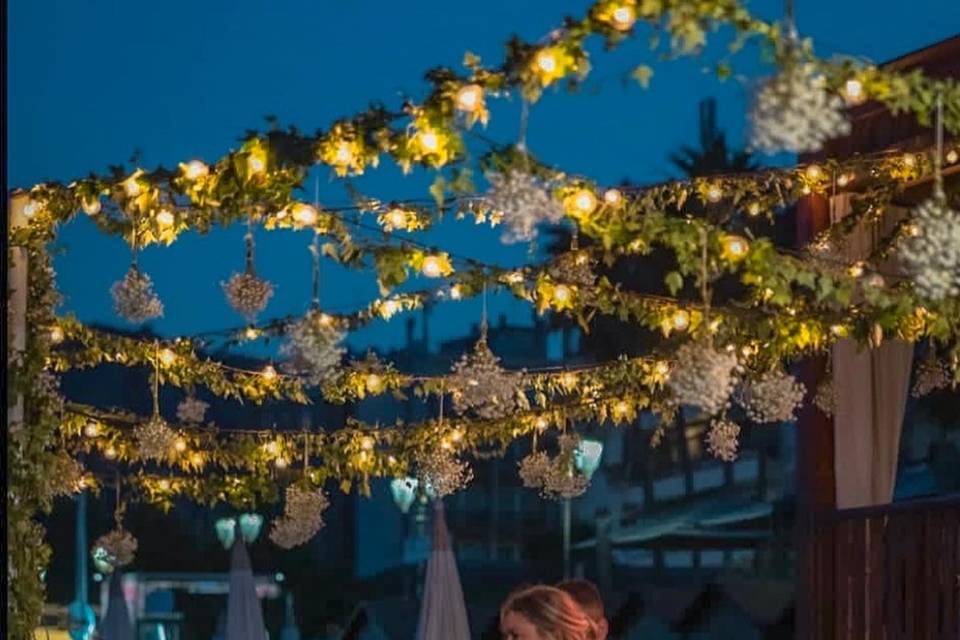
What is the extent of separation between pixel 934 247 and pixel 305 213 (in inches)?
83.2

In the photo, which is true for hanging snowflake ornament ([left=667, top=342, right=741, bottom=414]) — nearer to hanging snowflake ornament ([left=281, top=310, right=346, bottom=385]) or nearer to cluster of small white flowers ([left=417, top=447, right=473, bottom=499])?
hanging snowflake ornament ([left=281, top=310, right=346, bottom=385])

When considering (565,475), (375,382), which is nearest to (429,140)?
(375,382)

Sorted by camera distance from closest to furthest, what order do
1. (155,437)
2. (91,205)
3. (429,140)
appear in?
(429,140) → (91,205) → (155,437)

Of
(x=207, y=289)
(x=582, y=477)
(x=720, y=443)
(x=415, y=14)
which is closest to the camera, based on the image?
(x=720, y=443)

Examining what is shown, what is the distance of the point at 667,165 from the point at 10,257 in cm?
1694

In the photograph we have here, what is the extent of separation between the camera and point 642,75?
14.1ft

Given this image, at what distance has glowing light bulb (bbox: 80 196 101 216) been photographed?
244 inches

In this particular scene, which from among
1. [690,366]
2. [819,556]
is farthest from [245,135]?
[819,556]

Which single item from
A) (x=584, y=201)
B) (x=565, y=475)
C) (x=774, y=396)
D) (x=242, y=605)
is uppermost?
(x=584, y=201)

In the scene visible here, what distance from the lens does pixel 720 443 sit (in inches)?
308

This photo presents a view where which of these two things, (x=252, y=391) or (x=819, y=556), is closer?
(x=819, y=556)

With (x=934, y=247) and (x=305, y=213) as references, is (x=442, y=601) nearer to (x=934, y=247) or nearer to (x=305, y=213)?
(x=305, y=213)

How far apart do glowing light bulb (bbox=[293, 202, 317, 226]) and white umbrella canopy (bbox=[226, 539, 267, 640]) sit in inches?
179

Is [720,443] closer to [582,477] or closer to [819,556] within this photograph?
[819,556]
